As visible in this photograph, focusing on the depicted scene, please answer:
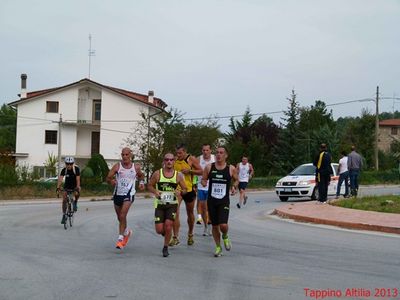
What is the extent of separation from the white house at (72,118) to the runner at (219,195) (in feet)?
158

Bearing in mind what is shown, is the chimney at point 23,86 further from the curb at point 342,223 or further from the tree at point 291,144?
the curb at point 342,223

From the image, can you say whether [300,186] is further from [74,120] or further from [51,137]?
[51,137]

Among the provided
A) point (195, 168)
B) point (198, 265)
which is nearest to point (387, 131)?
point (195, 168)

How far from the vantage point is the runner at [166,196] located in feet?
33.9

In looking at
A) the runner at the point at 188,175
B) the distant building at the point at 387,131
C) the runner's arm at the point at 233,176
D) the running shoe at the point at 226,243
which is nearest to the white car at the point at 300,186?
the runner at the point at 188,175

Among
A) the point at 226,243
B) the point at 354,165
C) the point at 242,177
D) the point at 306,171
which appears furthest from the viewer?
the point at 306,171

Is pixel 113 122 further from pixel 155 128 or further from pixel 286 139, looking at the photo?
pixel 155 128

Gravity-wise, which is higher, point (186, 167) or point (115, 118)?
point (115, 118)

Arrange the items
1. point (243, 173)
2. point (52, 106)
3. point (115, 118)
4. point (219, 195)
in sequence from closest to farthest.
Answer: point (219, 195) → point (243, 173) → point (52, 106) → point (115, 118)

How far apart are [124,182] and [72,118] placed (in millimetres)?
48718

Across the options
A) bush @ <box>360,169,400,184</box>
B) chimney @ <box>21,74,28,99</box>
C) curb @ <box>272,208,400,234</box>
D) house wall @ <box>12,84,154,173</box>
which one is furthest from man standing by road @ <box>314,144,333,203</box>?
chimney @ <box>21,74,28,99</box>

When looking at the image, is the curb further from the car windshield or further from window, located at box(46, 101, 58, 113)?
window, located at box(46, 101, 58, 113)

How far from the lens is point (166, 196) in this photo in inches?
409

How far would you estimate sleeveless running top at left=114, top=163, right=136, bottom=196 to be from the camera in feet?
36.0
